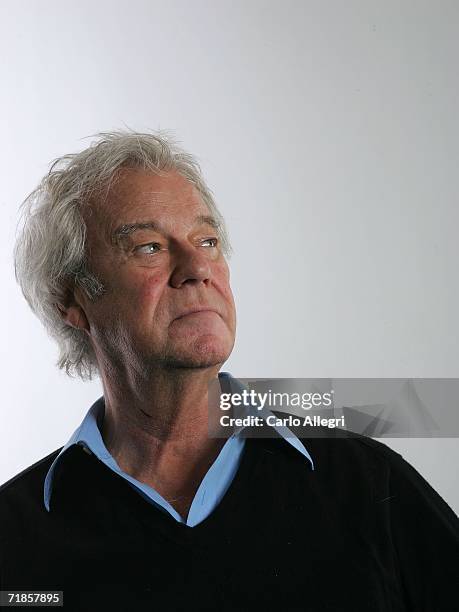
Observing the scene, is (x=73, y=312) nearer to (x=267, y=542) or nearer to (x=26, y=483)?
(x=26, y=483)

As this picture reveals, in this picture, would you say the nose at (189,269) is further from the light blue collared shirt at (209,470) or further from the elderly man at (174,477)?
the light blue collared shirt at (209,470)

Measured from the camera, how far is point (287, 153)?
1.64 m

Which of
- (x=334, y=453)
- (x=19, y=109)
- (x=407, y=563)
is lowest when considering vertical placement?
(x=407, y=563)

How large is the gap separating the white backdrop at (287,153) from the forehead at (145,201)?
17.2 inches

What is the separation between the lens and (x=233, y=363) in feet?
5.32

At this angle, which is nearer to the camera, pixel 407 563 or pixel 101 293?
pixel 407 563

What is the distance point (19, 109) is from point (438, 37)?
2.99 ft

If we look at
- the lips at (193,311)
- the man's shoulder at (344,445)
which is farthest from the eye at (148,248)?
the man's shoulder at (344,445)

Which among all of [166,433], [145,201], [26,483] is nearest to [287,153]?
[145,201]

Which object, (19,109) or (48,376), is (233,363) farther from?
(19,109)

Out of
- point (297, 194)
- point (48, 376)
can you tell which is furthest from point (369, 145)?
point (48, 376)

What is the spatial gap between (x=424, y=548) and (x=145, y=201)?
2.05ft

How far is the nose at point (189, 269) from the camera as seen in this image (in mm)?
1103

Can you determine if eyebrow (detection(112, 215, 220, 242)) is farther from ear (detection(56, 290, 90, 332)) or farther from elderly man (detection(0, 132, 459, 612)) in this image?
ear (detection(56, 290, 90, 332))
